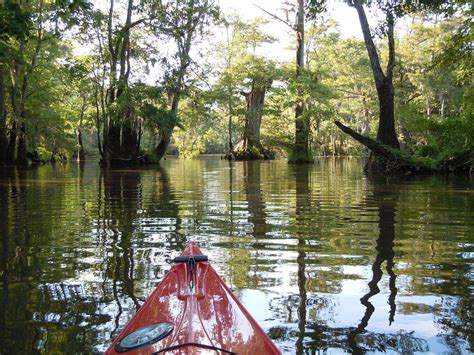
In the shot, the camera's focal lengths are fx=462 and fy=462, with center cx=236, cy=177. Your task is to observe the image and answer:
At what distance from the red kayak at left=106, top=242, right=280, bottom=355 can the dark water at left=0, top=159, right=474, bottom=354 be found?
0.46 m

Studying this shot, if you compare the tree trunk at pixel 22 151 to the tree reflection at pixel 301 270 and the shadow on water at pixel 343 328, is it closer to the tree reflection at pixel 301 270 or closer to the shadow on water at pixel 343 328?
the tree reflection at pixel 301 270

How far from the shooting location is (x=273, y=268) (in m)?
4.36

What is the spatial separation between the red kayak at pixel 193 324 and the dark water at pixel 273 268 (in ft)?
1.49

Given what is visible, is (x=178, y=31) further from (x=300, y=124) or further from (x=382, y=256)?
(x=382, y=256)

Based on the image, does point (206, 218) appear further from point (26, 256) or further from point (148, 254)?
point (26, 256)

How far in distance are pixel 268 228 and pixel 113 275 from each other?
2.80 m

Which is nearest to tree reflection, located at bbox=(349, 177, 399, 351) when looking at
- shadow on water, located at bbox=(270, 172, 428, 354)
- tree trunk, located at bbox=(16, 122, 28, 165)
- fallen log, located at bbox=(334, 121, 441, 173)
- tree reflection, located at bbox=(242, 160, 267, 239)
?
shadow on water, located at bbox=(270, 172, 428, 354)

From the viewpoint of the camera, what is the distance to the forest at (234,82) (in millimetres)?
16953

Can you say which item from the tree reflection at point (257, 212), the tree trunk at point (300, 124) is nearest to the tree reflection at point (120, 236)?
the tree reflection at point (257, 212)

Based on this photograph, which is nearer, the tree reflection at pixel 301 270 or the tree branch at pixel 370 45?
the tree reflection at pixel 301 270

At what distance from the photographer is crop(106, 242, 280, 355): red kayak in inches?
76.3

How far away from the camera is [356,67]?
4309cm

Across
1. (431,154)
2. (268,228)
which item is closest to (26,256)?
(268,228)

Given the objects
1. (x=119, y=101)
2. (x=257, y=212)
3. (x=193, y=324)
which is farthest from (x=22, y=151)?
(x=193, y=324)
